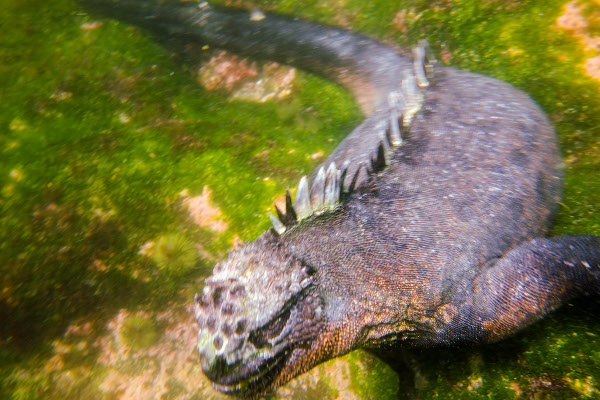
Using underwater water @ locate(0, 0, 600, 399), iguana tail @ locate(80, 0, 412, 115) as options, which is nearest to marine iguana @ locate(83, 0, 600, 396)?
underwater water @ locate(0, 0, 600, 399)

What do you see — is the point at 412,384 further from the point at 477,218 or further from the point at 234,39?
the point at 234,39

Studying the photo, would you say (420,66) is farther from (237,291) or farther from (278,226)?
(237,291)

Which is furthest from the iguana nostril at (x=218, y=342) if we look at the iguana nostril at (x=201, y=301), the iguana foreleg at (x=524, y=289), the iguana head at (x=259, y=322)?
the iguana foreleg at (x=524, y=289)

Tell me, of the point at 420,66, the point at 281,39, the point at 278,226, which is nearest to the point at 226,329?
the point at 278,226

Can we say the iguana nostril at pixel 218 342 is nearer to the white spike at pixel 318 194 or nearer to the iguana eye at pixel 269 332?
the iguana eye at pixel 269 332

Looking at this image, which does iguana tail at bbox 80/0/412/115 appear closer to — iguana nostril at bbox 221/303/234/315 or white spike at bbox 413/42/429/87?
white spike at bbox 413/42/429/87

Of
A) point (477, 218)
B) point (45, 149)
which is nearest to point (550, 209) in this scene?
point (477, 218)
